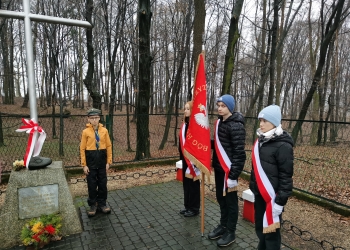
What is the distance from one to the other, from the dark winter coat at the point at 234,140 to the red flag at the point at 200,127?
0.65 ft

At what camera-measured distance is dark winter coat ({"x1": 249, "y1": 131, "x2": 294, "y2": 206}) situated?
2.29m

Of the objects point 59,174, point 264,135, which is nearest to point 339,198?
point 264,135

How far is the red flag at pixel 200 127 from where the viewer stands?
10.5ft

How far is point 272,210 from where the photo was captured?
2.40 metres

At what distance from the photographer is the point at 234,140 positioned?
2.92m

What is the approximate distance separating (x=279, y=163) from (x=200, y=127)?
46.0 inches

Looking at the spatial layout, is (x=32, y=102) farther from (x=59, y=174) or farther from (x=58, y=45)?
(x=58, y=45)

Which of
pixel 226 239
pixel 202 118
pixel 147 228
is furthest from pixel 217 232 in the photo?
pixel 202 118

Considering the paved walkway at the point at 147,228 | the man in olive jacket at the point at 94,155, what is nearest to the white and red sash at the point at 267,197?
the paved walkway at the point at 147,228

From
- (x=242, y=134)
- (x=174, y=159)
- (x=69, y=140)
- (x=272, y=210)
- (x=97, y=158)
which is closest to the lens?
(x=272, y=210)

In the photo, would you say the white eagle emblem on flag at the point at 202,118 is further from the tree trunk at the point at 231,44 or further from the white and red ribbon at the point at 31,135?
the tree trunk at the point at 231,44

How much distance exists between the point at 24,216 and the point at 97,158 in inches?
48.2

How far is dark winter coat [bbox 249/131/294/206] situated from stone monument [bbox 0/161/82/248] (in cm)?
266

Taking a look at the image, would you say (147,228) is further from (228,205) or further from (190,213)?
(228,205)
